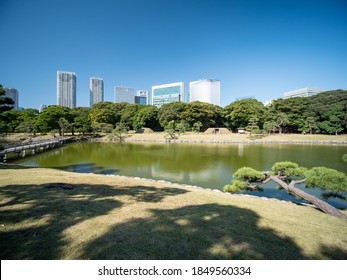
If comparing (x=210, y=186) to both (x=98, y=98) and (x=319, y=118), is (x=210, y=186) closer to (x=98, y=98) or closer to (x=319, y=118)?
(x=319, y=118)

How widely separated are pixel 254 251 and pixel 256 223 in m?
1.27

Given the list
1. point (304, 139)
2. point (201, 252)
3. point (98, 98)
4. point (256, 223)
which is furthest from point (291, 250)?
point (98, 98)

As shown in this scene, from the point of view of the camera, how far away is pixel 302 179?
6980mm

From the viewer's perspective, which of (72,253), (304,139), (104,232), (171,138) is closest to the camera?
(72,253)

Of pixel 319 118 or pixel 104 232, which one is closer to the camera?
pixel 104 232

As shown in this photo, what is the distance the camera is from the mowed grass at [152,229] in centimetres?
278

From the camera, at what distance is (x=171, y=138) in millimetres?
38594

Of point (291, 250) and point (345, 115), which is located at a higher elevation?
point (345, 115)

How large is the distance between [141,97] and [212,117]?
13061cm

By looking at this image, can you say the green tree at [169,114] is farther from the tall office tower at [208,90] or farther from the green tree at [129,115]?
the tall office tower at [208,90]

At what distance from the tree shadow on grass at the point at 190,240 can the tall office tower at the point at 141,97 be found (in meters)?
165

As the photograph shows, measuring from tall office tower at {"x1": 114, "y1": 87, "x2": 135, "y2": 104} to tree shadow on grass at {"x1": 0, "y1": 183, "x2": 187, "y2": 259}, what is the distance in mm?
157340

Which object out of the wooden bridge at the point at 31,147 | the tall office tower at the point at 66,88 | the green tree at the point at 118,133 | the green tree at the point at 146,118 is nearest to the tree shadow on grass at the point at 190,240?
the wooden bridge at the point at 31,147

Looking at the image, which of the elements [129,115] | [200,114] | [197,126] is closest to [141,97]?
[129,115]
